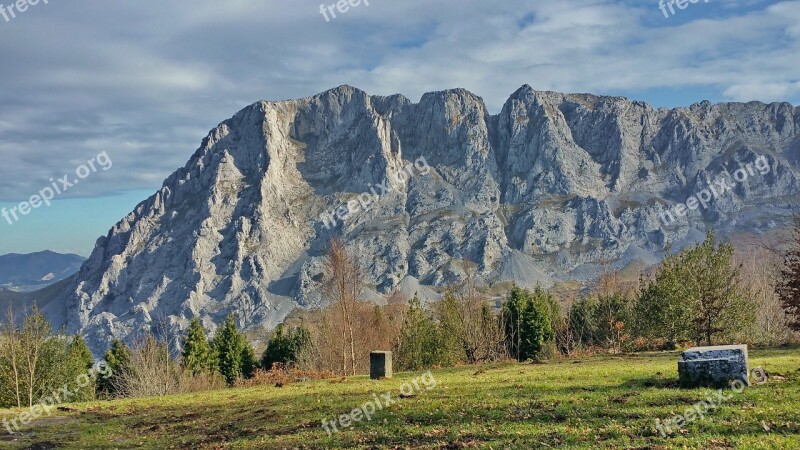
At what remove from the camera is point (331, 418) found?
20.1 meters

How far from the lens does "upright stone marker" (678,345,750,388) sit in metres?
19.2

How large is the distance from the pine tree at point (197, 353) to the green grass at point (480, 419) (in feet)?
215

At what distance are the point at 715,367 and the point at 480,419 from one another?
8528 millimetres

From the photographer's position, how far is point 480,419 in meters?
17.4

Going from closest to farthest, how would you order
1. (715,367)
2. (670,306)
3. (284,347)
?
(715,367) → (670,306) → (284,347)

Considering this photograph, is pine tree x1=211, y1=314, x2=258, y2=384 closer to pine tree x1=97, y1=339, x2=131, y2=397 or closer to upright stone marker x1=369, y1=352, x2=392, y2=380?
pine tree x1=97, y1=339, x2=131, y2=397

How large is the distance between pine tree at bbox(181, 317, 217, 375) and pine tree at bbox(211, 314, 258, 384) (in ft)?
8.18

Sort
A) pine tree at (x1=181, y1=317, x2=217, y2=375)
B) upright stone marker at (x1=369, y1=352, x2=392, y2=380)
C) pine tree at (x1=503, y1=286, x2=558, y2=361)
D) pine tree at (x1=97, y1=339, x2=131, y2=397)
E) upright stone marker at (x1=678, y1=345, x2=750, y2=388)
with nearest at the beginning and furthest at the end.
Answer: upright stone marker at (x1=678, y1=345, x2=750, y2=388), upright stone marker at (x1=369, y1=352, x2=392, y2=380), pine tree at (x1=97, y1=339, x2=131, y2=397), pine tree at (x1=503, y1=286, x2=558, y2=361), pine tree at (x1=181, y1=317, x2=217, y2=375)

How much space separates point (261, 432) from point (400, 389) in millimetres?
8638

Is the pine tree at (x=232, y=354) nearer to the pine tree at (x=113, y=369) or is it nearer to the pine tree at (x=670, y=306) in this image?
the pine tree at (x=113, y=369)

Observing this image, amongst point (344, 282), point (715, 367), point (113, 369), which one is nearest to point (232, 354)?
point (113, 369)

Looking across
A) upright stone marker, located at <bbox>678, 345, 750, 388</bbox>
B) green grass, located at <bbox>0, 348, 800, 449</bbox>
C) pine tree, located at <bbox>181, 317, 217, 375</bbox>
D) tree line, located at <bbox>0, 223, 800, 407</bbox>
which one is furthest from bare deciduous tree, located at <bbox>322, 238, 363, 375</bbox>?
pine tree, located at <bbox>181, 317, 217, 375</bbox>

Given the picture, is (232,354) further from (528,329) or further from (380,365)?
(380,365)

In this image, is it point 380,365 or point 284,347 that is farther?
point 284,347
